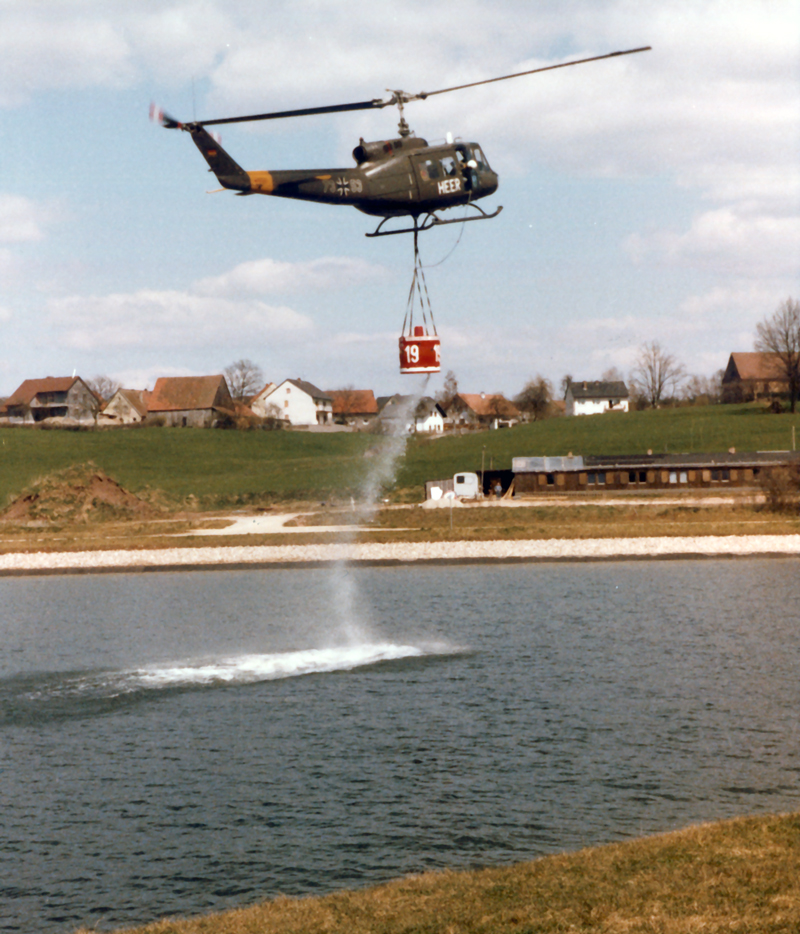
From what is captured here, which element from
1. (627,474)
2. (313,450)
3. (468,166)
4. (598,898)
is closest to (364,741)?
(598,898)

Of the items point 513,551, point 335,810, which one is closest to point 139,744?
point 335,810

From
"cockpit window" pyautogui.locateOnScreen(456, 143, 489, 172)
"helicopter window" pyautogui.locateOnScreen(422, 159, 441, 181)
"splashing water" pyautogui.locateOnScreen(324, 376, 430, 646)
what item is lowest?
"splashing water" pyautogui.locateOnScreen(324, 376, 430, 646)

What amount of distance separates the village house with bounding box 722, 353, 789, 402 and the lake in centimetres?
13578

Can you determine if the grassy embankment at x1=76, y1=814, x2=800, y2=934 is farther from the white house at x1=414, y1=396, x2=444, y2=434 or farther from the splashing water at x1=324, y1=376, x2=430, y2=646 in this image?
the white house at x1=414, y1=396, x2=444, y2=434

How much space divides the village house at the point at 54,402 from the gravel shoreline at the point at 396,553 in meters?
131

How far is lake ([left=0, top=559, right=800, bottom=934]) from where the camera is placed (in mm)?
16953

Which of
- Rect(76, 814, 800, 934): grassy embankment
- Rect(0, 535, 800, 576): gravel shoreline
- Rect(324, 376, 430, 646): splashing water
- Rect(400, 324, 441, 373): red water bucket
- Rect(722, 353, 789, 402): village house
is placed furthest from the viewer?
Rect(722, 353, 789, 402): village house

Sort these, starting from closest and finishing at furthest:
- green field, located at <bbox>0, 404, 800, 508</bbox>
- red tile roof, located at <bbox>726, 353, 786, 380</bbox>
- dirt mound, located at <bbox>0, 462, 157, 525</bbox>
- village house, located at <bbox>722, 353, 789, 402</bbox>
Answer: dirt mound, located at <bbox>0, 462, 157, 525</bbox>, green field, located at <bbox>0, 404, 800, 508</bbox>, village house, located at <bbox>722, 353, 789, 402</bbox>, red tile roof, located at <bbox>726, 353, 786, 380</bbox>

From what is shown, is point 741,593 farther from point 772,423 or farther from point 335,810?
point 772,423

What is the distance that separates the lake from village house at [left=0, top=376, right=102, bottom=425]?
6214 inches

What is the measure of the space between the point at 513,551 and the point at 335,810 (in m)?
45.3

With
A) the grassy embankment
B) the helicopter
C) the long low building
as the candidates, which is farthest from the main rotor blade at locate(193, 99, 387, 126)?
the long low building

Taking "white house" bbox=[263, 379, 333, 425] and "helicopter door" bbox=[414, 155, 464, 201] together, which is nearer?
"helicopter door" bbox=[414, 155, 464, 201]

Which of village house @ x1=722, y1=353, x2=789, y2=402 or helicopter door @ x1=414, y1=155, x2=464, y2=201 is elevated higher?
village house @ x1=722, y1=353, x2=789, y2=402
